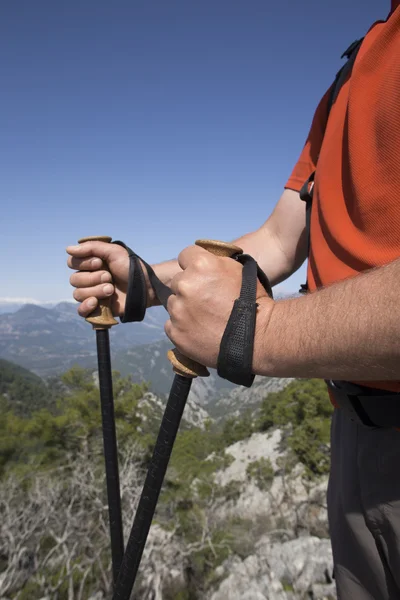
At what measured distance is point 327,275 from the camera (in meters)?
1.33

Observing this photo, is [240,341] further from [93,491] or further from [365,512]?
[93,491]

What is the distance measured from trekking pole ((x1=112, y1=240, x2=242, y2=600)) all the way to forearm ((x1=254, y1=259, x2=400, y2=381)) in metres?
0.33

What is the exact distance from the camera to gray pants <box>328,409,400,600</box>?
4.12 feet

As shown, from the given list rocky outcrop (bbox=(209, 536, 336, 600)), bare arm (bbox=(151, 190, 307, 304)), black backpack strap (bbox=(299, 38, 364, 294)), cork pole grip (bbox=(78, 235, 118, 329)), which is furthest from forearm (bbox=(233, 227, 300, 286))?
rocky outcrop (bbox=(209, 536, 336, 600))

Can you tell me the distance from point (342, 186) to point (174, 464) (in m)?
23.3

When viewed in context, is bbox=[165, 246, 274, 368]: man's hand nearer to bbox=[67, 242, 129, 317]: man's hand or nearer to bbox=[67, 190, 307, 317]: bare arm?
bbox=[67, 190, 307, 317]: bare arm

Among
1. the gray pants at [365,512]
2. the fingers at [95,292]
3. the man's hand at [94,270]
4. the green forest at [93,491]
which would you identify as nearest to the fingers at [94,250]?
the man's hand at [94,270]

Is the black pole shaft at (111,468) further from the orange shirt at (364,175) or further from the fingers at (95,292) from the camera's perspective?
the orange shirt at (364,175)

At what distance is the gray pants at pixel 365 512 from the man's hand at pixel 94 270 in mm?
1424

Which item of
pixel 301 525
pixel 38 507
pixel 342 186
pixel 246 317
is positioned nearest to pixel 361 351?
pixel 246 317

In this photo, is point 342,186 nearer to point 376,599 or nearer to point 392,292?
point 392,292

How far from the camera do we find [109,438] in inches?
70.7

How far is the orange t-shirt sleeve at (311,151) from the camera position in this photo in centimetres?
190

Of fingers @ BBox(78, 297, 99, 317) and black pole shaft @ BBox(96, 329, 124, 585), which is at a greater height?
fingers @ BBox(78, 297, 99, 317)
